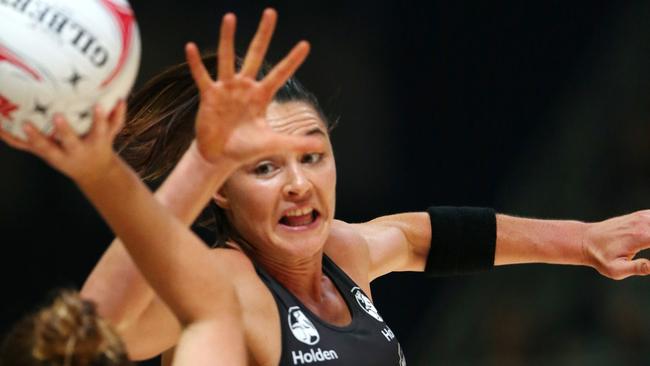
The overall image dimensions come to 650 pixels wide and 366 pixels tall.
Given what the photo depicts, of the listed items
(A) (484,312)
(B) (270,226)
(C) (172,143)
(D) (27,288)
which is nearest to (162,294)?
(B) (270,226)

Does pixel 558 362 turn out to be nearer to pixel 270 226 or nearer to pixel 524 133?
pixel 524 133

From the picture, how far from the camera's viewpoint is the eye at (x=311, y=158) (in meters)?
2.46

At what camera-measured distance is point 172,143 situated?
2.56 m

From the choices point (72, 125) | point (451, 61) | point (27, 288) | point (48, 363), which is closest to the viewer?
point (48, 363)

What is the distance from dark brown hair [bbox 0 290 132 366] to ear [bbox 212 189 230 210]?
1050 mm

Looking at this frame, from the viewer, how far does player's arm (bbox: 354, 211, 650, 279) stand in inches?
114

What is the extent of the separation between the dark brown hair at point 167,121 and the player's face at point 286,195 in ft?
0.23

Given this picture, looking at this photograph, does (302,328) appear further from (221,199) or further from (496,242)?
(496,242)

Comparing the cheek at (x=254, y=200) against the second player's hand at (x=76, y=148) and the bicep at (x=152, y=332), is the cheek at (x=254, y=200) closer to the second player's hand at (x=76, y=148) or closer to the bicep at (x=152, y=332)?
the bicep at (x=152, y=332)

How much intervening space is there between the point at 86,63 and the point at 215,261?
367 millimetres

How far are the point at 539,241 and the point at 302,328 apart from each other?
923 millimetres

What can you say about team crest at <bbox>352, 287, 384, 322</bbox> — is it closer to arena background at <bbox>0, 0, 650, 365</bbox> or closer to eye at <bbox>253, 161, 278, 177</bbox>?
eye at <bbox>253, 161, 278, 177</bbox>

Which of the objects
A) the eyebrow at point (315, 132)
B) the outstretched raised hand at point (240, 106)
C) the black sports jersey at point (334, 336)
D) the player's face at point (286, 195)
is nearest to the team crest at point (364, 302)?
the black sports jersey at point (334, 336)

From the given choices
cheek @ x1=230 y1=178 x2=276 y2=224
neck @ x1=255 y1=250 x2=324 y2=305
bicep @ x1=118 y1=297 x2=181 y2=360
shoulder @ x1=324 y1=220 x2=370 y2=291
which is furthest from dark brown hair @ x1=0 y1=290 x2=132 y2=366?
shoulder @ x1=324 y1=220 x2=370 y2=291
